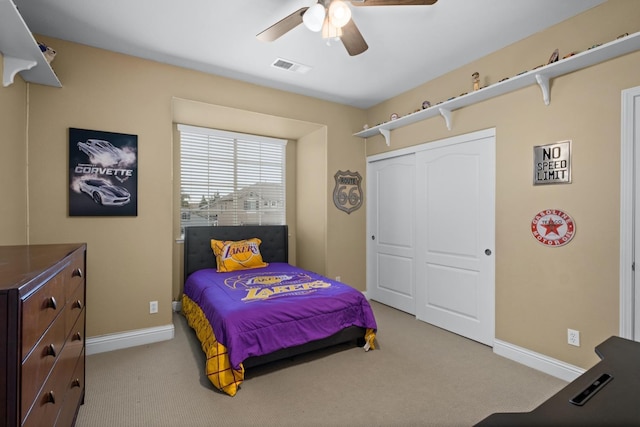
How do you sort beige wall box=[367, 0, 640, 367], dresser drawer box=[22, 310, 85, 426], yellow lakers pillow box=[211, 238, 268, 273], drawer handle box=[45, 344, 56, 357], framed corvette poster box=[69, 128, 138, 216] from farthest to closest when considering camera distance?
yellow lakers pillow box=[211, 238, 268, 273] → framed corvette poster box=[69, 128, 138, 216] → beige wall box=[367, 0, 640, 367] → drawer handle box=[45, 344, 56, 357] → dresser drawer box=[22, 310, 85, 426]

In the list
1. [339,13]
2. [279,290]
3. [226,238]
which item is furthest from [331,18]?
[226,238]

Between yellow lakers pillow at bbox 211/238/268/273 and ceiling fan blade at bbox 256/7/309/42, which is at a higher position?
ceiling fan blade at bbox 256/7/309/42

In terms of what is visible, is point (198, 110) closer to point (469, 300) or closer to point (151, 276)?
point (151, 276)

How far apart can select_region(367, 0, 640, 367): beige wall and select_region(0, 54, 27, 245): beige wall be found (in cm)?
395

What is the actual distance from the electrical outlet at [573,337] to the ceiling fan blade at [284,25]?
3.07 meters

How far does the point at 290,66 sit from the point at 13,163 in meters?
2.51

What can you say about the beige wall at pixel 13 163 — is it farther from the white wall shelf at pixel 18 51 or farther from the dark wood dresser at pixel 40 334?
the dark wood dresser at pixel 40 334

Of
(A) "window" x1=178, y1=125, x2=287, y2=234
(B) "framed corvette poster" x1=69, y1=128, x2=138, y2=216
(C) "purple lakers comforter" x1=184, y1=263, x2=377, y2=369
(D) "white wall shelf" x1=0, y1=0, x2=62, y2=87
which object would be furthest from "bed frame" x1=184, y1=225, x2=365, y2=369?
(D) "white wall shelf" x1=0, y1=0, x2=62, y2=87

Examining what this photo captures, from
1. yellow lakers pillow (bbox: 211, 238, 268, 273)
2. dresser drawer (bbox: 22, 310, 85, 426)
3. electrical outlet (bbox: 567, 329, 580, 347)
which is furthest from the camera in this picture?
yellow lakers pillow (bbox: 211, 238, 268, 273)

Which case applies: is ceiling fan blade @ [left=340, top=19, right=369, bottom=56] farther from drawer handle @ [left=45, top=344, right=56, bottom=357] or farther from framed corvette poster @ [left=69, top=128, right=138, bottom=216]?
drawer handle @ [left=45, top=344, right=56, bottom=357]

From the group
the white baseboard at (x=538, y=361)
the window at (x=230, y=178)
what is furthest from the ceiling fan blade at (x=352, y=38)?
the white baseboard at (x=538, y=361)

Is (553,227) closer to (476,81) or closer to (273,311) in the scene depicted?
(476,81)

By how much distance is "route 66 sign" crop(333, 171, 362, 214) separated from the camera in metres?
4.38

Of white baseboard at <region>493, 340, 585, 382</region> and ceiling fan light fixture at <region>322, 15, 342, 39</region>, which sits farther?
white baseboard at <region>493, 340, 585, 382</region>
